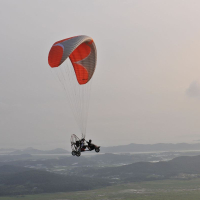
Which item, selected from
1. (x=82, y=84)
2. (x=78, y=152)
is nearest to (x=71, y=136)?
(x=78, y=152)

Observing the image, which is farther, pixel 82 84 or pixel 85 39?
pixel 82 84

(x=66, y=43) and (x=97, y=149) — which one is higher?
(x=66, y=43)

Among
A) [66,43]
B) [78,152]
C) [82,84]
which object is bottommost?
[78,152]

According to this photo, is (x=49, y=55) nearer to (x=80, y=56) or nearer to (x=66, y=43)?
(x=66, y=43)

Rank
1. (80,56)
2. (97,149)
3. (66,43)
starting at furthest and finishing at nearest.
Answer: (80,56), (97,149), (66,43)

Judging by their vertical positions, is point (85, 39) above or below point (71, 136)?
above

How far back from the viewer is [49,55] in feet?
144

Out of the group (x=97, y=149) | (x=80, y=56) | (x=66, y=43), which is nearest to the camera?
(x=66, y=43)

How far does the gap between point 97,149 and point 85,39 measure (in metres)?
17.4

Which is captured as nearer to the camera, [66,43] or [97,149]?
[66,43]

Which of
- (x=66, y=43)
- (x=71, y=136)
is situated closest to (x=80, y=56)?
(x=66, y=43)

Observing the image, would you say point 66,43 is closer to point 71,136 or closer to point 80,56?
point 80,56

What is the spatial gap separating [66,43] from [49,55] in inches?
122

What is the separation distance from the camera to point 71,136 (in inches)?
1882
